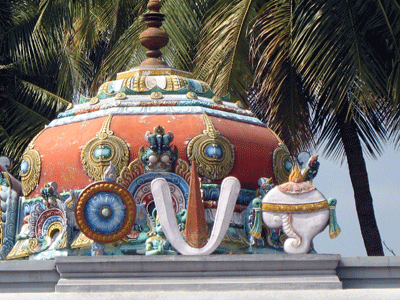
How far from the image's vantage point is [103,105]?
18.0 m

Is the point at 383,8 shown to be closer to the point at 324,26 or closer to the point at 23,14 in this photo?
the point at 324,26

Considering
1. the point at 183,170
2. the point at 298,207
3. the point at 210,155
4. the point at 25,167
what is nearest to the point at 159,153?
the point at 183,170

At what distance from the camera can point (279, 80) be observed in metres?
27.3

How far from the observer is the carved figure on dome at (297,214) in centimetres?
1488

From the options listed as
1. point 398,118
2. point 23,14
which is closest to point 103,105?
point 398,118

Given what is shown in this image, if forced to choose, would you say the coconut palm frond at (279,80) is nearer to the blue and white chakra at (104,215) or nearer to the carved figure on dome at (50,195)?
the carved figure on dome at (50,195)

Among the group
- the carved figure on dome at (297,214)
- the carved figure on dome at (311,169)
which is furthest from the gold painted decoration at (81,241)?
the carved figure on dome at (311,169)

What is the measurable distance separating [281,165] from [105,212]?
3.36 m

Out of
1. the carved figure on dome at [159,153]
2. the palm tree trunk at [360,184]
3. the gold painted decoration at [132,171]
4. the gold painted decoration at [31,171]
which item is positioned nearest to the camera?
the carved figure on dome at [159,153]

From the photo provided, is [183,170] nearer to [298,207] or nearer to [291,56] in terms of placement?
[298,207]

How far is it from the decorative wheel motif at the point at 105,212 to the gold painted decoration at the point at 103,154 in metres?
1.15

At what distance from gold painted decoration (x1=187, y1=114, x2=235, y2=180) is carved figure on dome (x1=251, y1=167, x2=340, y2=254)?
7.15ft

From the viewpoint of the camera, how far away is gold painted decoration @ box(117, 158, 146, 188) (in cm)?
1686

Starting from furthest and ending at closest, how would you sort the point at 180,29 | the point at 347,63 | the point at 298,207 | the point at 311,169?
the point at 180,29 < the point at 347,63 < the point at 311,169 < the point at 298,207
